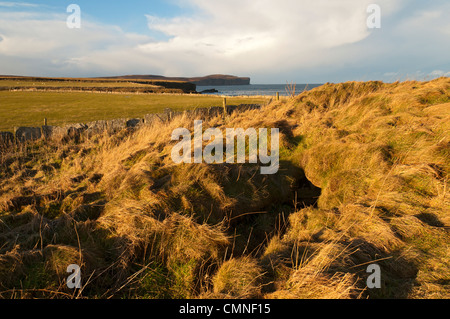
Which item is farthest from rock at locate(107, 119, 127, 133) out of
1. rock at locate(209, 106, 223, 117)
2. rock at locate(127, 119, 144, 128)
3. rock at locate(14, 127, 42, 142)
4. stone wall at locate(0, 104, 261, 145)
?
rock at locate(209, 106, 223, 117)

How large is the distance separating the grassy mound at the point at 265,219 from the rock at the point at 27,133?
220 centimetres

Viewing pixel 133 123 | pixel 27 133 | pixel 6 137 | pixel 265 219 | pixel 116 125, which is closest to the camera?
pixel 265 219

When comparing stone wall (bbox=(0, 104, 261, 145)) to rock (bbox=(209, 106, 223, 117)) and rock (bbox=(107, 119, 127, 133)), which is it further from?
rock (bbox=(209, 106, 223, 117))

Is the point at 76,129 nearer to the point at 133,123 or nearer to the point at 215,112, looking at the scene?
the point at 133,123

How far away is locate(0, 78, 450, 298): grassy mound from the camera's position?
3.38 meters

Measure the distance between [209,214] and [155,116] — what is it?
8.37 meters

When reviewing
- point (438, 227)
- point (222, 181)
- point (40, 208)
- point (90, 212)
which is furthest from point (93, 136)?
point (438, 227)

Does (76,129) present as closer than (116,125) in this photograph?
Yes

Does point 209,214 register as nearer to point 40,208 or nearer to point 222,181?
point 222,181

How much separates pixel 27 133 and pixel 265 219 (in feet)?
32.2

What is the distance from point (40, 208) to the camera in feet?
18.2

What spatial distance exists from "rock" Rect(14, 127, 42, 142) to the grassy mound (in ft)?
7.23

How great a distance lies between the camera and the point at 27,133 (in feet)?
33.8

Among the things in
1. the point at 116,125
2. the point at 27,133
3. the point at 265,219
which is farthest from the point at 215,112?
the point at 265,219
